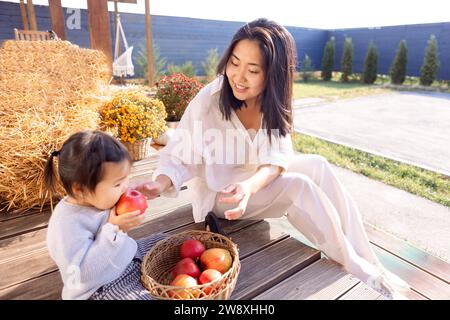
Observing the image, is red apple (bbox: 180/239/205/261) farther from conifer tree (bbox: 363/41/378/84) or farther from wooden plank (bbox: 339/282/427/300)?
conifer tree (bbox: 363/41/378/84)

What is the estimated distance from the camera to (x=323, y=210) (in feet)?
4.81

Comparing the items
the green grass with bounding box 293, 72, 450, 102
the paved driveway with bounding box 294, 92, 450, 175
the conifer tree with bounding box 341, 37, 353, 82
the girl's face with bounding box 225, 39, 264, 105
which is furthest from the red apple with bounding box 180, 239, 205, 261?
the conifer tree with bounding box 341, 37, 353, 82

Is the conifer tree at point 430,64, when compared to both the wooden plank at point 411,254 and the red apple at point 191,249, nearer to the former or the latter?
the wooden plank at point 411,254

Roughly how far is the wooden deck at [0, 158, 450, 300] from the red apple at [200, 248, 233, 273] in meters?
0.13

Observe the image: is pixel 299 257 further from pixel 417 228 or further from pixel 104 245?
pixel 417 228

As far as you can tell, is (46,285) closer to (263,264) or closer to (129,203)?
(129,203)

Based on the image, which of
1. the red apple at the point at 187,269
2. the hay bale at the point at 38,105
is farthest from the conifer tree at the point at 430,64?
the red apple at the point at 187,269

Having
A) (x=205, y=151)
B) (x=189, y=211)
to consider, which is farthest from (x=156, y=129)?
(x=205, y=151)

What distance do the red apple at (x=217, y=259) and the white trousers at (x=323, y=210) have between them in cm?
40

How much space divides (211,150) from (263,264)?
2.05 feet

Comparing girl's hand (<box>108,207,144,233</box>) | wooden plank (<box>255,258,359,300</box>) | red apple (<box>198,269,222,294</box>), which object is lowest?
wooden plank (<box>255,258,359,300</box>)

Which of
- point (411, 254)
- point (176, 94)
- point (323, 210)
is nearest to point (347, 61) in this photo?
point (176, 94)

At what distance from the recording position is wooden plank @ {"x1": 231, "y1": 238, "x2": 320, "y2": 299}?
4.23 feet
